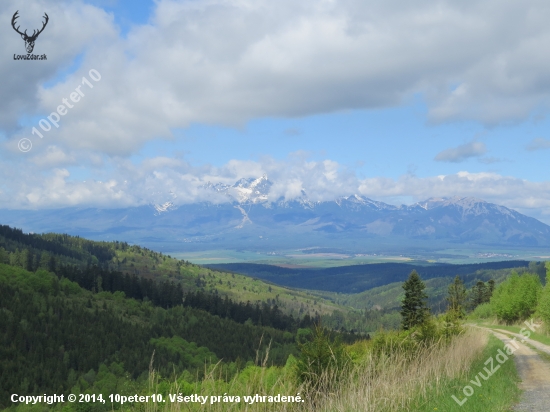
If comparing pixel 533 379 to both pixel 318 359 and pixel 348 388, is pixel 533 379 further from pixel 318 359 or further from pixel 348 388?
pixel 348 388

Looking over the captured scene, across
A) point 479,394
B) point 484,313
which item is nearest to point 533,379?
point 479,394

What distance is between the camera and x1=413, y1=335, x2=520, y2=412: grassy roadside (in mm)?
16700

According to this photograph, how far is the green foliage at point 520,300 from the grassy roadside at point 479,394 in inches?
2493

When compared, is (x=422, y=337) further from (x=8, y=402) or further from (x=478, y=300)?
(x=478, y=300)

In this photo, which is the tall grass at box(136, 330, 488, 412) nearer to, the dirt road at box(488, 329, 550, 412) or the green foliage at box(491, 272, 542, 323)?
the dirt road at box(488, 329, 550, 412)

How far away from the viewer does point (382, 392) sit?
16.8 meters

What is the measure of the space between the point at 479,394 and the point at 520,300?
239 ft

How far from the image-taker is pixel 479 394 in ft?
61.8

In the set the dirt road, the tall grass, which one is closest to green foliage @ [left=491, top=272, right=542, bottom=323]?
the dirt road

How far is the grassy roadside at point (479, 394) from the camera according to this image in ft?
54.8

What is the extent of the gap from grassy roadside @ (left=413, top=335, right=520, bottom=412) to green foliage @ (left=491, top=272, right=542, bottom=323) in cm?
6332

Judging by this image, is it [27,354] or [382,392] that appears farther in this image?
[27,354]

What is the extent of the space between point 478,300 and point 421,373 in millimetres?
142931

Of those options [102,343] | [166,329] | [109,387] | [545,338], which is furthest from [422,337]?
[166,329]
